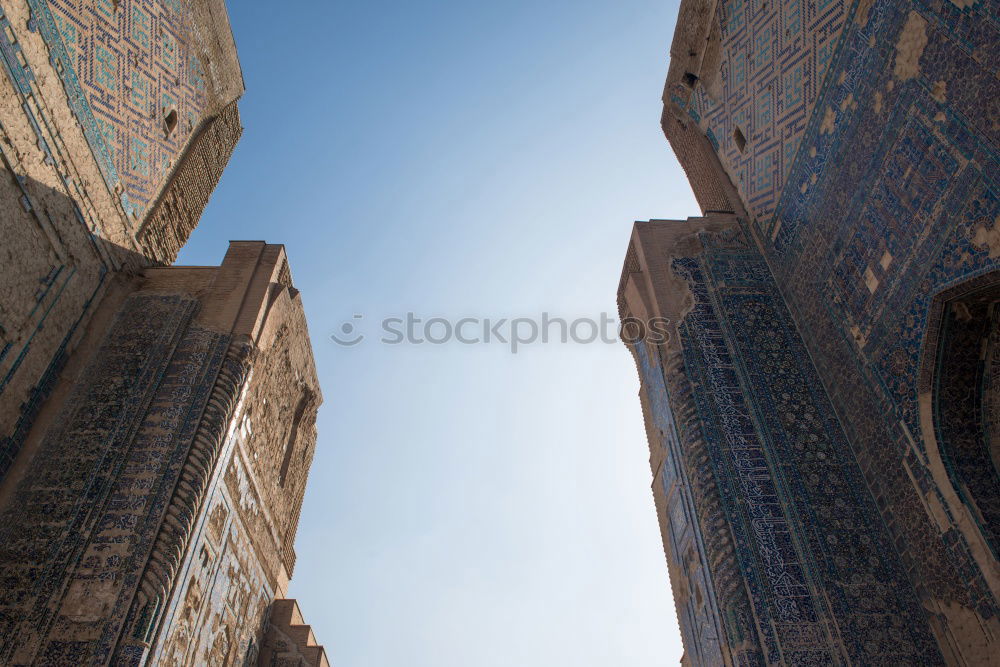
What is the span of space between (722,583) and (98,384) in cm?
446

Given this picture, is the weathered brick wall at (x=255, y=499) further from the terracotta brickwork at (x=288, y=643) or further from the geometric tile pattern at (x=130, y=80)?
the geometric tile pattern at (x=130, y=80)

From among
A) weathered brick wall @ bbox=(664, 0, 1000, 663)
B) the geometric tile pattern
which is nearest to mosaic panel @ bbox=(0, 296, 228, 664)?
the geometric tile pattern

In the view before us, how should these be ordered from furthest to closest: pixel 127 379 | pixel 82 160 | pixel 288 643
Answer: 1. pixel 288 643
2. pixel 82 160
3. pixel 127 379

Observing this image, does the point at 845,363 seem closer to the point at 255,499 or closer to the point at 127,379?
the point at 255,499

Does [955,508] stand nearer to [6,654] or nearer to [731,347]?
[731,347]

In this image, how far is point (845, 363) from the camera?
510cm

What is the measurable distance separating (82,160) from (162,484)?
2573 mm

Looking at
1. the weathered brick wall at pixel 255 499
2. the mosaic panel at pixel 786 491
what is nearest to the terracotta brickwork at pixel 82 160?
the weathered brick wall at pixel 255 499

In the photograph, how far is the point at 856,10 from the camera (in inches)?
199

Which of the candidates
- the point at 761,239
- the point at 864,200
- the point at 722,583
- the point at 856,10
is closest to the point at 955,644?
the point at 722,583

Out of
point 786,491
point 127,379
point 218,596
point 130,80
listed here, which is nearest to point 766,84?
point 786,491

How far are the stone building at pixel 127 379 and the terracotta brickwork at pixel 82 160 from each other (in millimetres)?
17

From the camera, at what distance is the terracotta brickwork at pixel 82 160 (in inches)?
185

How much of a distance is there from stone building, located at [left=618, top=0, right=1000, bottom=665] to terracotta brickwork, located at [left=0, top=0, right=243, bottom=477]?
4.35 meters
